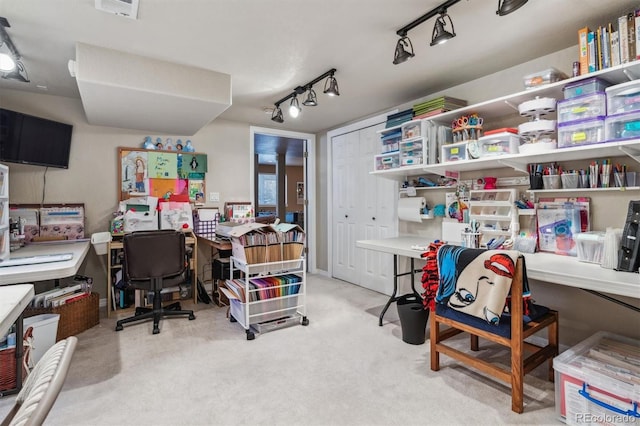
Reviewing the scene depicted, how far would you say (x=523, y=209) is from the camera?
2.48 metres

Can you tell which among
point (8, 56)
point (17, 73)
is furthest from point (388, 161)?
point (17, 73)

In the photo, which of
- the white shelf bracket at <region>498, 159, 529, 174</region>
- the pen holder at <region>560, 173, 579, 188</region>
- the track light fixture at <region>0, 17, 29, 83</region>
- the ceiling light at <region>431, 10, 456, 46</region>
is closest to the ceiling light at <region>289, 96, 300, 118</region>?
the ceiling light at <region>431, 10, 456, 46</region>

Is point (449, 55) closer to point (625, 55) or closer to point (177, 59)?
point (625, 55)

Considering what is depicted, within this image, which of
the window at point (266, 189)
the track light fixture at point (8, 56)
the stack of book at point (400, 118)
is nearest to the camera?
the track light fixture at point (8, 56)

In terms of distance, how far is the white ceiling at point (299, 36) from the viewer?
6.11ft

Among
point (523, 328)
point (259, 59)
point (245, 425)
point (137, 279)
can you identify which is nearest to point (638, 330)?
point (523, 328)

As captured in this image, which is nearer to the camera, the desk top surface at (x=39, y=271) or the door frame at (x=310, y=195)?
the desk top surface at (x=39, y=271)

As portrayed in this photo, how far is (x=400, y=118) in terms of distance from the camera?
10.5 feet

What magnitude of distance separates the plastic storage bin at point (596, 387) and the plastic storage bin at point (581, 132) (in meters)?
1.23

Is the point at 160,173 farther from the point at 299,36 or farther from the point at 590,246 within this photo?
the point at 590,246

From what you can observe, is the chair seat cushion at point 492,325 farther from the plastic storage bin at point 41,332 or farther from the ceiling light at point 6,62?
the ceiling light at point 6,62

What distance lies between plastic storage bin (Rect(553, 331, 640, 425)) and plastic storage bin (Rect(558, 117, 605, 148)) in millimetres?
1229

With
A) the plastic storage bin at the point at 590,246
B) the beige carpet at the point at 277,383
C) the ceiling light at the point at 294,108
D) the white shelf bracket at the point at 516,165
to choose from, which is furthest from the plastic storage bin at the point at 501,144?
the ceiling light at the point at 294,108

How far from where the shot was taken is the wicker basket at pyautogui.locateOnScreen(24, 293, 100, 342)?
102 inches
